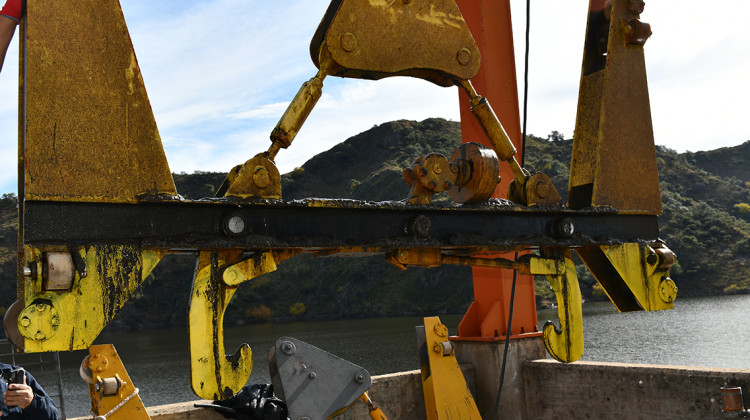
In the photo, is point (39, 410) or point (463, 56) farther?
point (39, 410)

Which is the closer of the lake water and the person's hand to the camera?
the person's hand

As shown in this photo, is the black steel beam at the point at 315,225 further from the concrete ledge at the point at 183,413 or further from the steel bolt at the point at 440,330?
the concrete ledge at the point at 183,413

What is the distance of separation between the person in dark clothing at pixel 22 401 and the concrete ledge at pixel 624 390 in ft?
12.4

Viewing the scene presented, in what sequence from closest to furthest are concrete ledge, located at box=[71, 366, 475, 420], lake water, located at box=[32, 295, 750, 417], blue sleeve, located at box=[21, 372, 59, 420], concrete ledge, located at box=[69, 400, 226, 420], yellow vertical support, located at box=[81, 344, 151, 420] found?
blue sleeve, located at box=[21, 372, 59, 420] < yellow vertical support, located at box=[81, 344, 151, 420] < concrete ledge, located at box=[69, 400, 226, 420] < concrete ledge, located at box=[71, 366, 475, 420] < lake water, located at box=[32, 295, 750, 417]

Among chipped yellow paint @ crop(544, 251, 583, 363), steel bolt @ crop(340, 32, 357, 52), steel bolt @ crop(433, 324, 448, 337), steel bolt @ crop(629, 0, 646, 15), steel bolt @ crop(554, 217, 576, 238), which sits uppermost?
steel bolt @ crop(629, 0, 646, 15)

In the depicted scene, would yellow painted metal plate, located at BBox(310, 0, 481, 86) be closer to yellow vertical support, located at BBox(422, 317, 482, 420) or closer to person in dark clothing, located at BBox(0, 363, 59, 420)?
yellow vertical support, located at BBox(422, 317, 482, 420)

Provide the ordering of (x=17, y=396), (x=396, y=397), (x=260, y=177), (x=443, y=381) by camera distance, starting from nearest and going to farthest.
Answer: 1. (x=260, y=177)
2. (x=17, y=396)
3. (x=443, y=381)
4. (x=396, y=397)

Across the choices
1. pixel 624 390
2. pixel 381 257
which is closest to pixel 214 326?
pixel 624 390

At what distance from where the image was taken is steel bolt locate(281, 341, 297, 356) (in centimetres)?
264

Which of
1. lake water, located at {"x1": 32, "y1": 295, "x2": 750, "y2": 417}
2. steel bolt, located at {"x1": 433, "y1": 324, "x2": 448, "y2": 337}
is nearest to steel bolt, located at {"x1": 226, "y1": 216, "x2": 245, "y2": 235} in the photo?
steel bolt, located at {"x1": 433, "y1": 324, "x2": 448, "y2": 337}

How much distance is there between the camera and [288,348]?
104 inches

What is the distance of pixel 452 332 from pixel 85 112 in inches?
1503

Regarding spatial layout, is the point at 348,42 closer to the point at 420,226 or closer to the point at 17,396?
the point at 420,226

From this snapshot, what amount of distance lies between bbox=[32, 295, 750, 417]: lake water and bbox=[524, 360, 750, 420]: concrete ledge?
1542 cm
